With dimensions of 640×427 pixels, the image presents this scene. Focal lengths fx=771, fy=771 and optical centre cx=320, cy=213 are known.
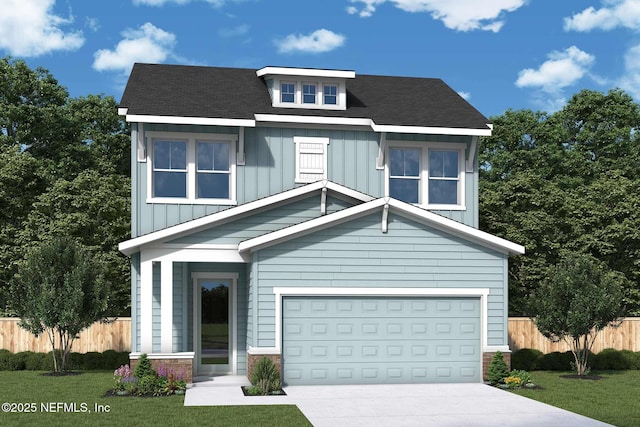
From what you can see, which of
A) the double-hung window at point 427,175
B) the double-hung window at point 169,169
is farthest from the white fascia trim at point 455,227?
the double-hung window at point 169,169

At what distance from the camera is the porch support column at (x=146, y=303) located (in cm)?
1922

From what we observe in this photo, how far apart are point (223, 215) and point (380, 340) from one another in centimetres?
510

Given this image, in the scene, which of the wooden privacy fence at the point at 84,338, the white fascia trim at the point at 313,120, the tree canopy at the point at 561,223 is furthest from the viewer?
the tree canopy at the point at 561,223

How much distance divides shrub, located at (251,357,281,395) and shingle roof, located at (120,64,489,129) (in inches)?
268

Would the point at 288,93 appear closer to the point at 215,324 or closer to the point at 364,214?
the point at 364,214

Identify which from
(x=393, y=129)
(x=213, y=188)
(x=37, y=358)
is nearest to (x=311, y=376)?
(x=213, y=188)

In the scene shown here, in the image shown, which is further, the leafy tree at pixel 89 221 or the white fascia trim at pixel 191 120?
the leafy tree at pixel 89 221

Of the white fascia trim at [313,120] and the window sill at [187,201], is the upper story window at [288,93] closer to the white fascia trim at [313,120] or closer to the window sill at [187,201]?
the white fascia trim at [313,120]

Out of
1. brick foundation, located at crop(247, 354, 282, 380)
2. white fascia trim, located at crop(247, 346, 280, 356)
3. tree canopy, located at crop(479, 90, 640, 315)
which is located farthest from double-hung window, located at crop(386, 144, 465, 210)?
tree canopy, located at crop(479, 90, 640, 315)

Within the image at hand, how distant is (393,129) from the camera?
861 inches

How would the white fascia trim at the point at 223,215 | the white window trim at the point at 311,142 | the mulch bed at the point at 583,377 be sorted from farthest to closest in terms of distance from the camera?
1. the white window trim at the point at 311,142
2. the mulch bed at the point at 583,377
3. the white fascia trim at the point at 223,215

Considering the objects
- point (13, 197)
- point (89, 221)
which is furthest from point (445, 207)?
point (13, 197)

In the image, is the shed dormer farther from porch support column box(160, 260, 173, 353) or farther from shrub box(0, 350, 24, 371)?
shrub box(0, 350, 24, 371)

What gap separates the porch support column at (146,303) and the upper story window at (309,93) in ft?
23.4
